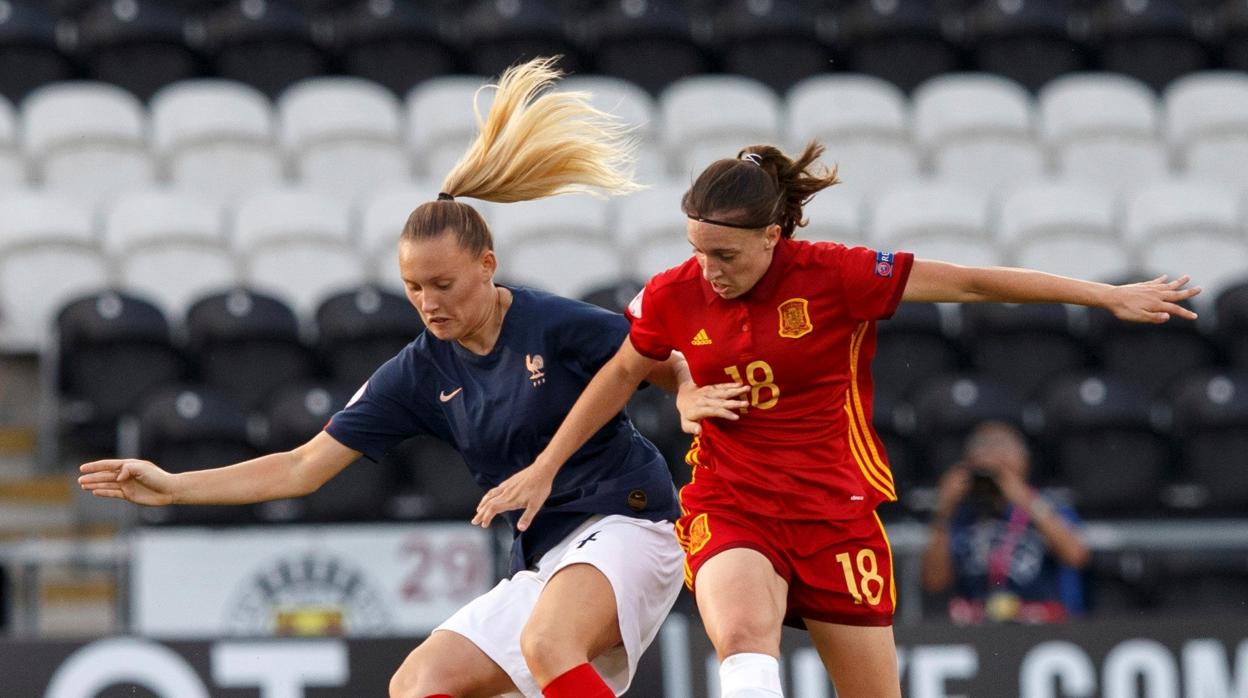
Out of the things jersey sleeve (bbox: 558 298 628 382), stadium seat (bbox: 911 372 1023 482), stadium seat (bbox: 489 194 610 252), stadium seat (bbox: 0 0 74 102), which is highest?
stadium seat (bbox: 0 0 74 102)

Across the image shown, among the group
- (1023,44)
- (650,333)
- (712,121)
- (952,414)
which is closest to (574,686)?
(650,333)

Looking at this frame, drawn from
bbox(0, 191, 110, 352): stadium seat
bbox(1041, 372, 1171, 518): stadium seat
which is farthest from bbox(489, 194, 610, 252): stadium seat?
bbox(1041, 372, 1171, 518): stadium seat

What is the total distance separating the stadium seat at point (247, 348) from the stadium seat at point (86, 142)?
1.88 metres

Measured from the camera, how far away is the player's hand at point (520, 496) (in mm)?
4762

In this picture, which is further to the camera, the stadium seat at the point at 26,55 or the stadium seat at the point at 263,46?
the stadium seat at the point at 263,46

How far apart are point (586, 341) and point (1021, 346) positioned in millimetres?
5323

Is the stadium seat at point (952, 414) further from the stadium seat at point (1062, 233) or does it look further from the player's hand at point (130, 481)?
the player's hand at point (130, 481)

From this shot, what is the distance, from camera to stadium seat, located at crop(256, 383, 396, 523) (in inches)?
346

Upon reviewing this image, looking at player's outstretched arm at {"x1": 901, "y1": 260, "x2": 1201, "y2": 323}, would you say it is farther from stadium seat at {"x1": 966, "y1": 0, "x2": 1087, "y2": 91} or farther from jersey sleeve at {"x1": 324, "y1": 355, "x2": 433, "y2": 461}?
stadium seat at {"x1": 966, "y1": 0, "x2": 1087, "y2": 91}

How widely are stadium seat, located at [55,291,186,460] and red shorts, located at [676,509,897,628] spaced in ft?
16.5

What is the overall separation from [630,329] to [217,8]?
7971mm

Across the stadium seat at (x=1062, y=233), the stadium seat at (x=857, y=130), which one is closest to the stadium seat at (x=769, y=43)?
the stadium seat at (x=857, y=130)

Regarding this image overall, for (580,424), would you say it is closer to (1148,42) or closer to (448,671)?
(448,671)

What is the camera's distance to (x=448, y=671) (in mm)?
5082
